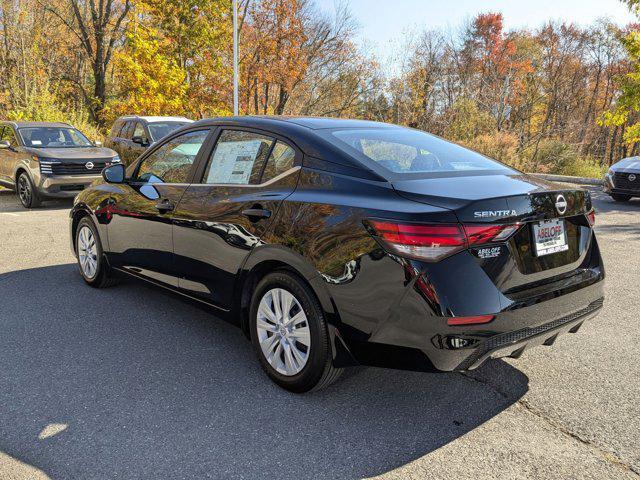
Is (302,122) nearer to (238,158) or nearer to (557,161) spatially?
(238,158)

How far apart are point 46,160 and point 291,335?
30.8ft

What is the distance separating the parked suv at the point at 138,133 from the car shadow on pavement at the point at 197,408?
29.5ft

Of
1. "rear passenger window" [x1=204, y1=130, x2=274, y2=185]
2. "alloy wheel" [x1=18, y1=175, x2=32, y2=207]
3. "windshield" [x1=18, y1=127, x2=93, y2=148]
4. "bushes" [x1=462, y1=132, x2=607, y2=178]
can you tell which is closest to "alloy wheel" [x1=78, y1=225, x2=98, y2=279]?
"rear passenger window" [x1=204, y1=130, x2=274, y2=185]

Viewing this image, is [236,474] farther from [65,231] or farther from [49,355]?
[65,231]

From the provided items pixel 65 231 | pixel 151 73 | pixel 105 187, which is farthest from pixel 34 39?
pixel 105 187

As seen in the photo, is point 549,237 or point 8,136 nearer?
point 549,237

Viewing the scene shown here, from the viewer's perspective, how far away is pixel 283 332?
10.8 feet

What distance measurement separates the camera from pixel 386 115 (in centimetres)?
2814

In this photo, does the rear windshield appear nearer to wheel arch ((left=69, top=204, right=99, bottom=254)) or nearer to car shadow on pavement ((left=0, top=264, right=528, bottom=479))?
car shadow on pavement ((left=0, top=264, right=528, bottom=479))

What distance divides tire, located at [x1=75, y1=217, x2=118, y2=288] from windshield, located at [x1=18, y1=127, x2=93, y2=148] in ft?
24.1

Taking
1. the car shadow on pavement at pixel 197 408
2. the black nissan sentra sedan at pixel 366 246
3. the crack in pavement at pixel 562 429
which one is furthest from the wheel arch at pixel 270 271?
the crack in pavement at pixel 562 429

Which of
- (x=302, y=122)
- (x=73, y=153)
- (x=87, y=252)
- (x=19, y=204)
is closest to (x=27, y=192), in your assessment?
(x=19, y=204)

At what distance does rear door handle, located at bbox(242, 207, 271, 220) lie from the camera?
3367 millimetres

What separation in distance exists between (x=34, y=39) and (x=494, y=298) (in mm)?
30625
